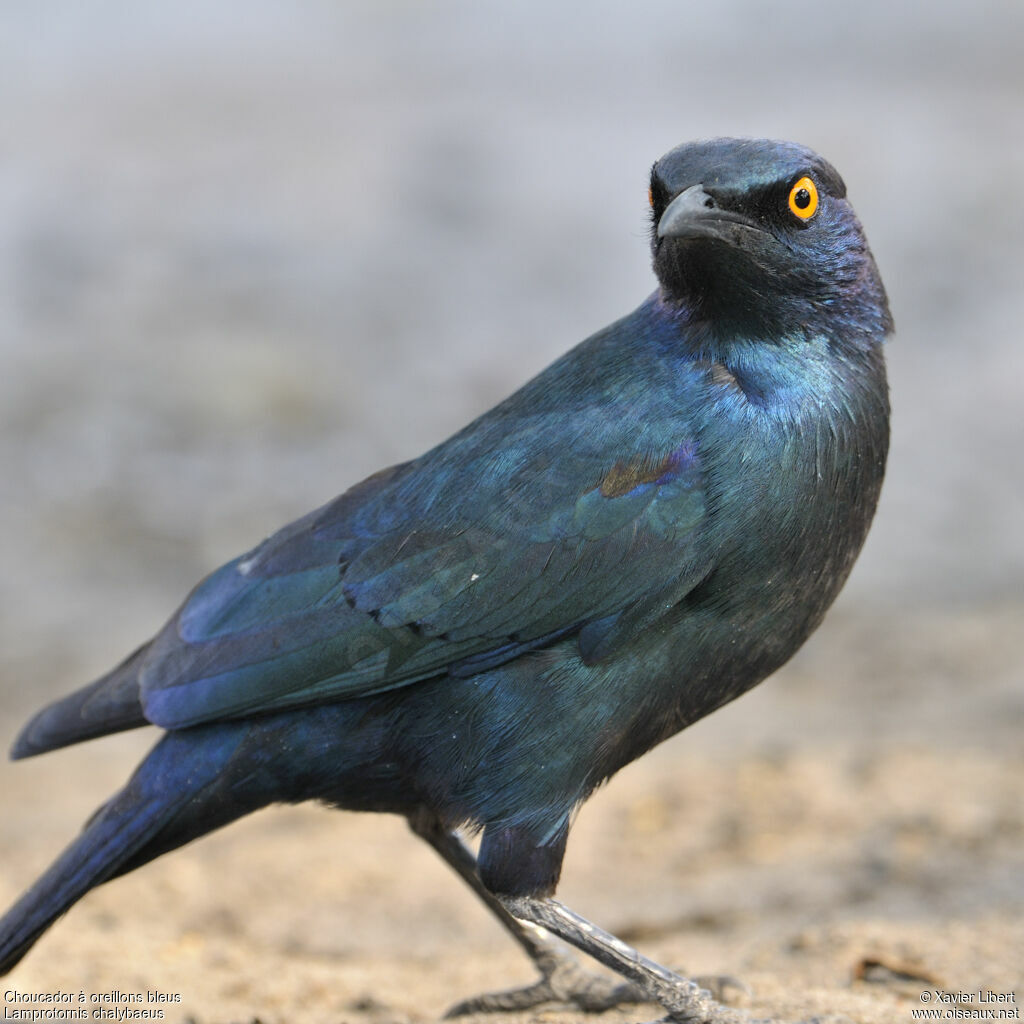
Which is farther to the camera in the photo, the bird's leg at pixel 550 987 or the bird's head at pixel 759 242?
the bird's leg at pixel 550 987

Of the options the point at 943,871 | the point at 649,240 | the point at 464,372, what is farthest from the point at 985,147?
the point at 649,240

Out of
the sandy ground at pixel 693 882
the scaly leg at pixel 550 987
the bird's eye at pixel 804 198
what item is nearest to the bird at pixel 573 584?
the bird's eye at pixel 804 198

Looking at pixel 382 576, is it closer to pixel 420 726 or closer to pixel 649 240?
pixel 420 726

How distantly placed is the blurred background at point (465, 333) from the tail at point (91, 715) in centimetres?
93

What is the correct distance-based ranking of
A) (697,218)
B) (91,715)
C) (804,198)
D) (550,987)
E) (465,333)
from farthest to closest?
(465,333)
(550,987)
(91,715)
(804,198)
(697,218)

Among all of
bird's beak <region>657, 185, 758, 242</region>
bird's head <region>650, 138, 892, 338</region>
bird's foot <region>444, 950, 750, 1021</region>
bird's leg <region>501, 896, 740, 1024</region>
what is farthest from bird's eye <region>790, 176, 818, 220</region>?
bird's foot <region>444, 950, 750, 1021</region>

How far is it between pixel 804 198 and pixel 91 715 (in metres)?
2.17

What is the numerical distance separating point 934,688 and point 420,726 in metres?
4.15

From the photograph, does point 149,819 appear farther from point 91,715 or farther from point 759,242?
point 759,242

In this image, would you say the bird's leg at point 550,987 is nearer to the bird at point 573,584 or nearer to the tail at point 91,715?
the bird at point 573,584

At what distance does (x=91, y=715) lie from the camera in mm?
3918

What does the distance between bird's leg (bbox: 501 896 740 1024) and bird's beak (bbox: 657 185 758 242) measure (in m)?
1.59

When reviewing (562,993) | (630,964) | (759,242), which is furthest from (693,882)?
(759,242)

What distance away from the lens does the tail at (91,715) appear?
3.89 meters
